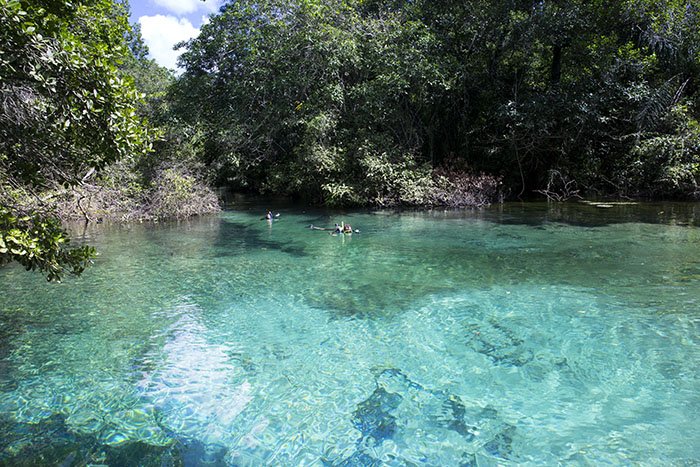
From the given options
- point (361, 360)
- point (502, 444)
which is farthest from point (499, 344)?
point (502, 444)

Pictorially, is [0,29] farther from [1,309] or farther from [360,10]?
[360,10]

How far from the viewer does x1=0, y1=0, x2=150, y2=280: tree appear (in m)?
3.98

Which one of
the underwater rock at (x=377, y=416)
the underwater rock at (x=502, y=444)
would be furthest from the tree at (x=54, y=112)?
the underwater rock at (x=502, y=444)

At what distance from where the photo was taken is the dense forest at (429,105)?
1836 cm

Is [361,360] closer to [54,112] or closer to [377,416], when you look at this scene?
[377,416]

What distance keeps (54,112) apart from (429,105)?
1935cm

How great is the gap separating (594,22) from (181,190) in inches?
723

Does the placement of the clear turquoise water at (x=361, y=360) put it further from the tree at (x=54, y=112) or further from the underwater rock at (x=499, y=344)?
the tree at (x=54, y=112)

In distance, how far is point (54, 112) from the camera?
4.41 metres

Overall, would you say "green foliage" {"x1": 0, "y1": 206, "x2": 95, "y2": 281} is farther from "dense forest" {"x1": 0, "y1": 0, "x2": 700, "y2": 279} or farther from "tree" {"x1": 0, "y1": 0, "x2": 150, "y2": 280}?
"dense forest" {"x1": 0, "y1": 0, "x2": 700, "y2": 279}

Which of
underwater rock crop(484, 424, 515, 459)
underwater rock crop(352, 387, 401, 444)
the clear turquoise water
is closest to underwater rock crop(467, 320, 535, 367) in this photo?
the clear turquoise water

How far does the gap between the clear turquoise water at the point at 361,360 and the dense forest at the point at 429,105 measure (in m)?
9.42

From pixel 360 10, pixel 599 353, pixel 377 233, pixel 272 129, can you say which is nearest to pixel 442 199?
pixel 377 233

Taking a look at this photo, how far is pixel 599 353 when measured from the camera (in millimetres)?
5742
